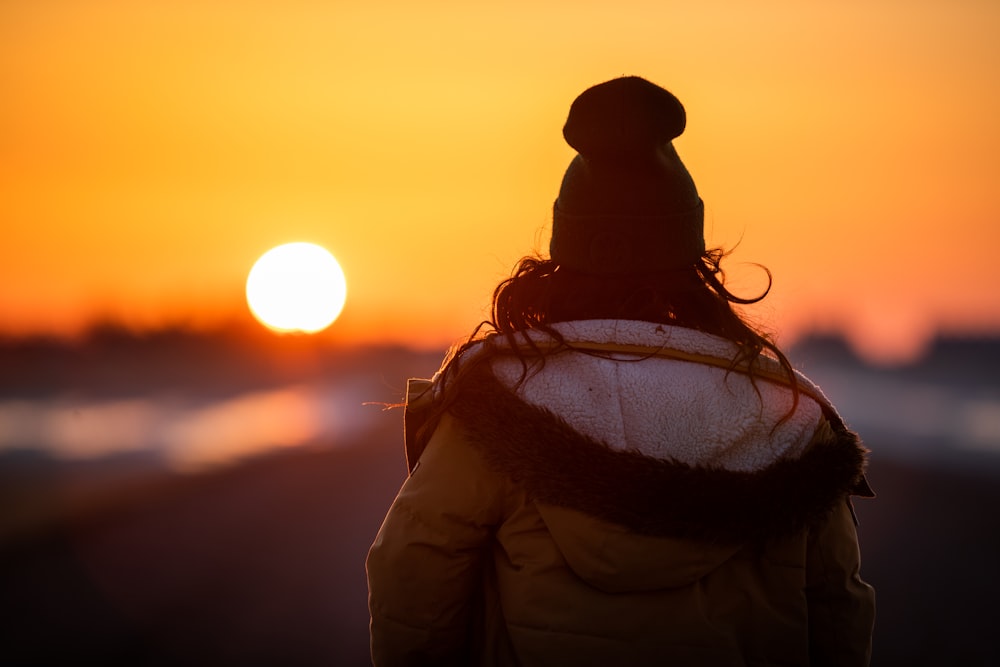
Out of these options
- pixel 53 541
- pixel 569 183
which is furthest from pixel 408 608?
pixel 53 541

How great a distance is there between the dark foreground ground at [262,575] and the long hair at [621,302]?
4852 mm

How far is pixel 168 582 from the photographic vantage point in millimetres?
9258

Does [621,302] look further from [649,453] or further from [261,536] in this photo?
[261,536]

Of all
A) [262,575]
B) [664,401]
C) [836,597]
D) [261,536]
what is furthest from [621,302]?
[261,536]

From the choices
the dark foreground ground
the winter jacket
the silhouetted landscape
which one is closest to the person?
the winter jacket

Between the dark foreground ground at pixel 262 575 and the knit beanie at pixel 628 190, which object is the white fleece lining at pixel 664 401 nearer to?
the knit beanie at pixel 628 190

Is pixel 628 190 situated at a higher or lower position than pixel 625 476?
higher

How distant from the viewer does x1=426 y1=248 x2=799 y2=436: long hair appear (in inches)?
103

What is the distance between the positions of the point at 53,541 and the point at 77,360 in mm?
50567

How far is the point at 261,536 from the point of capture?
37.8 ft

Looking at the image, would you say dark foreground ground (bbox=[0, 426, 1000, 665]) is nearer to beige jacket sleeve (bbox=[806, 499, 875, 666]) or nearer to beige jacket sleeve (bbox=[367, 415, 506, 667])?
beige jacket sleeve (bbox=[367, 415, 506, 667])

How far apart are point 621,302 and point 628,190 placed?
26 centimetres

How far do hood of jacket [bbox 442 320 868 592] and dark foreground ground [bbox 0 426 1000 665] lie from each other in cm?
511

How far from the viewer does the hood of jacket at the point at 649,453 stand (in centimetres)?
228
